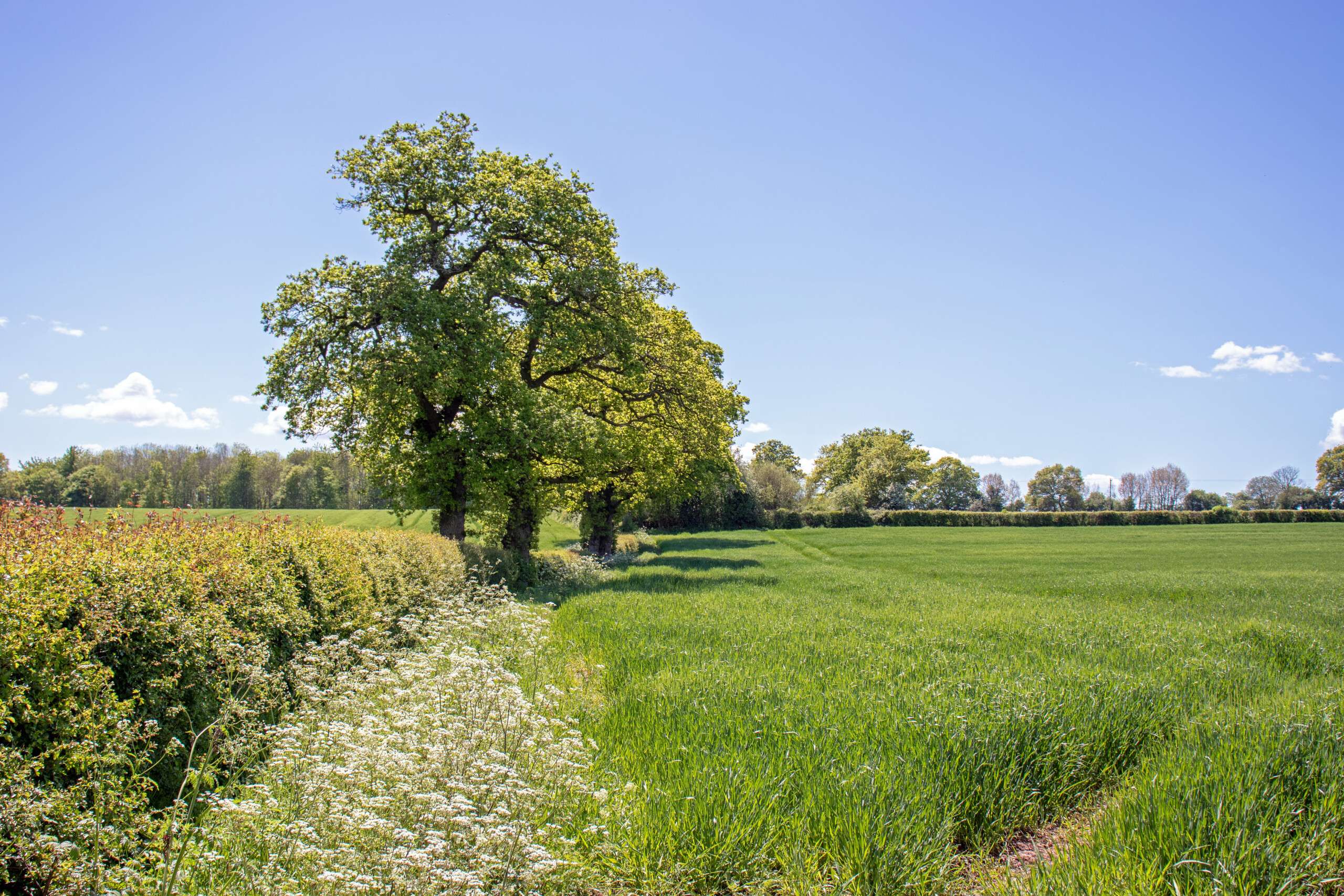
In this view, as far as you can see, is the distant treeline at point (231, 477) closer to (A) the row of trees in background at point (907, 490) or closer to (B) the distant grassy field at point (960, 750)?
(A) the row of trees in background at point (907, 490)

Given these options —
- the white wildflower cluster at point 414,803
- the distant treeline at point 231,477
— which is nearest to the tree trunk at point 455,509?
the white wildflower cluster at point 414,803

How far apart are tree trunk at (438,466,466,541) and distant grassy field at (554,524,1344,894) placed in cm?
852

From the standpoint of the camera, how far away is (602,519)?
3381cm

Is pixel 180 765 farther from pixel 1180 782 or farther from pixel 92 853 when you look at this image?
pixel 1180 782

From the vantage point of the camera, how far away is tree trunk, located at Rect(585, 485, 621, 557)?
3306 centimetres

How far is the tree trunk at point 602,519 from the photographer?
33.1 meters

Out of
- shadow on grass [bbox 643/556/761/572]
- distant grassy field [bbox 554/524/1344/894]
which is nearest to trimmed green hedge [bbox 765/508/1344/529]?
shadow on grass [bbox 643/556/761/572]

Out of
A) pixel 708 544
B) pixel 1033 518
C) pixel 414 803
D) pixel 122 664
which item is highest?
pixel 122 664

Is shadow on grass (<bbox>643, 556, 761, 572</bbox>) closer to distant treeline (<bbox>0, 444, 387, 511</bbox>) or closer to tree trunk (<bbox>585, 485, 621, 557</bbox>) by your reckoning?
tree trunk (<bbox>585, 485, 621, 557</bbox>)

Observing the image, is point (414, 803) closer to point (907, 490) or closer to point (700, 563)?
point (700, 563)

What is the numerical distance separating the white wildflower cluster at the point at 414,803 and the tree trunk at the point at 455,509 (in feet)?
48.5

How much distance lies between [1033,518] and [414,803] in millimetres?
86066

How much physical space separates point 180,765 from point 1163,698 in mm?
9279

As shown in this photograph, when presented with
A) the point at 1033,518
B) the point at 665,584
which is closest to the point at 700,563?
the point at 665,584
